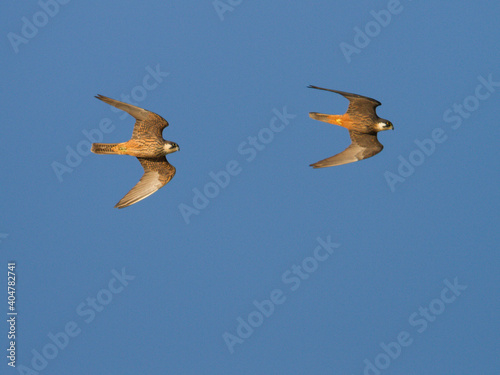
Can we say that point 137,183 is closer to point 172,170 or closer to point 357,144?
point 172,170

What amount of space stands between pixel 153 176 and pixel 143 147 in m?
0.91

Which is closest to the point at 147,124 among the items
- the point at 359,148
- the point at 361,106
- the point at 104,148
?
the point at 104,148

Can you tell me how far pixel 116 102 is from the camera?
63.0ft

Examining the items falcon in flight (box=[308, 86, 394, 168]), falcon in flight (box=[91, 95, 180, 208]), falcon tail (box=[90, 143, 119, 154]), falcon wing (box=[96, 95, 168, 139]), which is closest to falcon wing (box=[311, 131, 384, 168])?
falcon in flight (box=[308, 86, 394, 168])

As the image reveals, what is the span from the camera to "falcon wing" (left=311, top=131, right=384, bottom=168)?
21453mm

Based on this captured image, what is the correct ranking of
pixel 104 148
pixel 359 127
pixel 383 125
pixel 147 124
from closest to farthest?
pixel 104 148, pixel 147 124, pixel 383 125, pixel 359 127

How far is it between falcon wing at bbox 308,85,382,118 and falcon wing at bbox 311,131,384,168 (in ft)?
1.55

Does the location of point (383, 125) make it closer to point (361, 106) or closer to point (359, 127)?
point (359, 127)

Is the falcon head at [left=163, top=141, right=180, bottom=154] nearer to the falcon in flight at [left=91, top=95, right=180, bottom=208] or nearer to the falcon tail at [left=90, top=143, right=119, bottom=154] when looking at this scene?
the falcon in flight at [left=91, top=95, right=180, bottom=208]

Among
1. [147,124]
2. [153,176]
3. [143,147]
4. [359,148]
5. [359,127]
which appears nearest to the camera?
[147,124]

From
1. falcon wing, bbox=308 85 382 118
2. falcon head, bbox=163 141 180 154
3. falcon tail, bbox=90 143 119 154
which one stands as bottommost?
falcon tail, bbox=90 143 119 154

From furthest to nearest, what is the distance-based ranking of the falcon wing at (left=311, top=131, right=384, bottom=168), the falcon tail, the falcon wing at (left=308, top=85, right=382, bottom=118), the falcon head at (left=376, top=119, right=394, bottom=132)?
the falcon wing at (left=311, top=131, right=384, bottom=168)
the falcon head at (left=376, top=119, right=394, bottom=132)
the falcon wing at (left=308, top=85, right=382, bottom=118)
the falcon tail

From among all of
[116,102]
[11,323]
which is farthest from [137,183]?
[11,323]

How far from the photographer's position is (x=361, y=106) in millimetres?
21016
